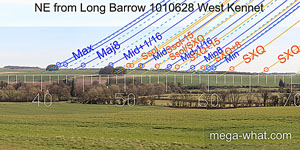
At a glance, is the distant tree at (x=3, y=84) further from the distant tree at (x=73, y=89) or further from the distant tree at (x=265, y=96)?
the distant tree at (x=265, y=96)

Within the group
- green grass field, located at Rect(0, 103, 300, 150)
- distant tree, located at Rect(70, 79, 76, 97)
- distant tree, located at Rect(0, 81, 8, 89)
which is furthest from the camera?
distant tree, located at Rect(0, 81, 8, 89)

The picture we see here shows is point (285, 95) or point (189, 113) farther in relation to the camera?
point (285, 95)

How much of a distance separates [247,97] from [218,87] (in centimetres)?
208

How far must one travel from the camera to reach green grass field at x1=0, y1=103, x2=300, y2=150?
40.2 ft

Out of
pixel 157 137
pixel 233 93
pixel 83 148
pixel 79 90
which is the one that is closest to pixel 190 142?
Answer: pixel 157 137

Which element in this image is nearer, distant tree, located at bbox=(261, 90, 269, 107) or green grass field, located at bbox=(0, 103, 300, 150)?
green grass field, located at bbox=(0, 103, 300, 150)

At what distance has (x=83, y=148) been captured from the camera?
11734mm

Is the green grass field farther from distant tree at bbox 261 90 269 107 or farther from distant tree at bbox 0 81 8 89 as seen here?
distant tree at bbox 0 81 8 89

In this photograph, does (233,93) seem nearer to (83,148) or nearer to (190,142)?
(190,142)

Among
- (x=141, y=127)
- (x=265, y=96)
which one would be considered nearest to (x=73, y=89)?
(x=141, y=127)

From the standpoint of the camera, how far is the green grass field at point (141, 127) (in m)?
12.3

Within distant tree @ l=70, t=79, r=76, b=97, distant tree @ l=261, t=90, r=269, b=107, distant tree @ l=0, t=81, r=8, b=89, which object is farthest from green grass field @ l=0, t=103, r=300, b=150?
distant tree @ l=0, t=81, r=8, b=89

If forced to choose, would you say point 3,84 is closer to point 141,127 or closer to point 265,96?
point 141,127

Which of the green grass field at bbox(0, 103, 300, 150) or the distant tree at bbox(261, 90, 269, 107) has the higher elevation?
the distant tree at bbox(261, 90, 269, 107)
